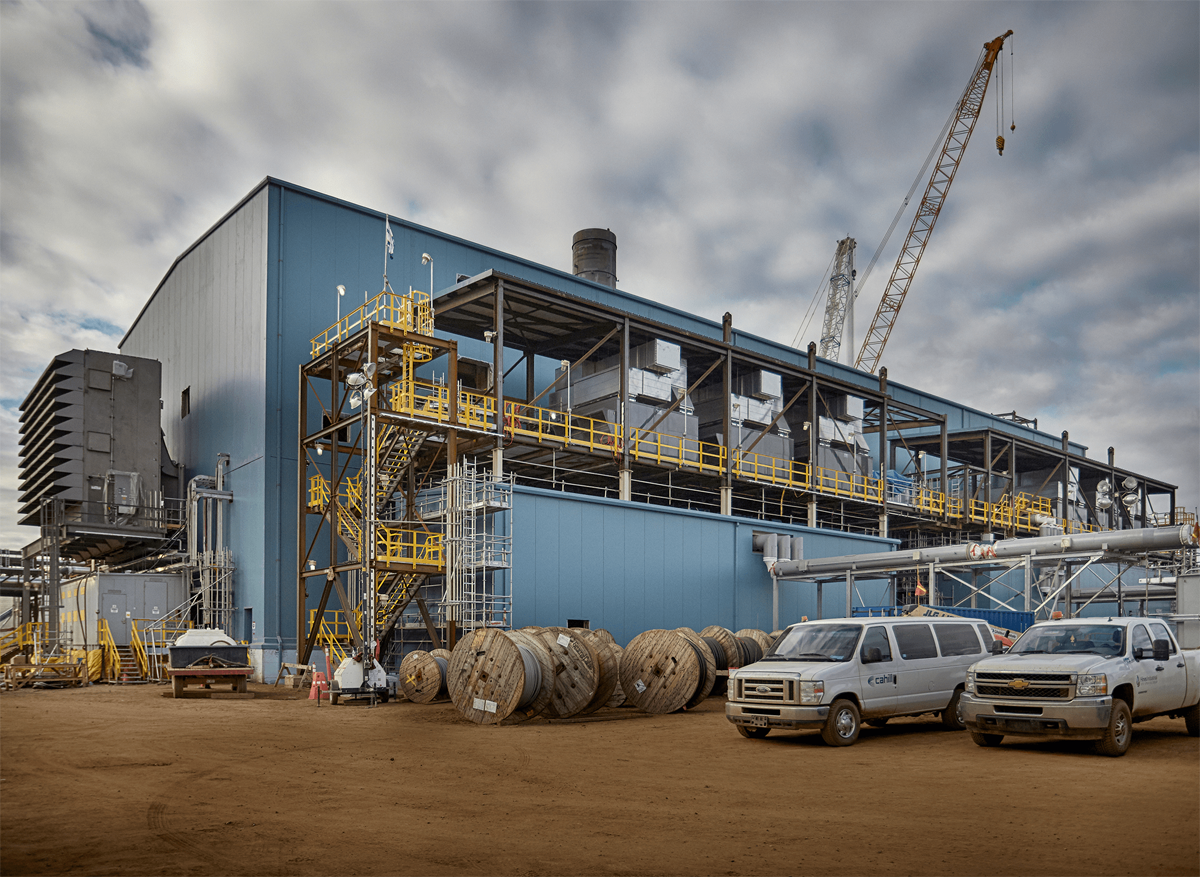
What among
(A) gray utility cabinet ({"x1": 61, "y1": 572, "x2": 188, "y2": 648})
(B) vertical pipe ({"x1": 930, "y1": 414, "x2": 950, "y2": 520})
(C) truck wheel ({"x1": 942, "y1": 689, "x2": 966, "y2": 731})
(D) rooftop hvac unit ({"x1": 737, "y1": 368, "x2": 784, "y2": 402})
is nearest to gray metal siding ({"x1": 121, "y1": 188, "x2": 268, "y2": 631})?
(A) gray utility cabinet ({"x1": 61, "y1": 572, "x2": 188, "y2": 648})

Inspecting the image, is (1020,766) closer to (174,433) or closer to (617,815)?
(617,815)

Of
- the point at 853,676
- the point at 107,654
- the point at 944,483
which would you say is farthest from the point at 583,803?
the point at 944,483

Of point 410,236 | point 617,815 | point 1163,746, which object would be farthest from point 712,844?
point 410,236

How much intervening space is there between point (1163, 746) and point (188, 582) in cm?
3027

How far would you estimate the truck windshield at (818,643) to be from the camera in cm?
1510

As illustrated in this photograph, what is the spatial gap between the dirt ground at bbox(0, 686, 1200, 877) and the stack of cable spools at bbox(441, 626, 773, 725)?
1.55m

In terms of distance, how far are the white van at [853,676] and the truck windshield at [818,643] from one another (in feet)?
0.05

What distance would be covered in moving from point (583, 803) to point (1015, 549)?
22.4 metres

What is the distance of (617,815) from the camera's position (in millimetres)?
9242

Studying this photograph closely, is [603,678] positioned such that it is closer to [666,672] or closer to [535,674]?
[666,672]

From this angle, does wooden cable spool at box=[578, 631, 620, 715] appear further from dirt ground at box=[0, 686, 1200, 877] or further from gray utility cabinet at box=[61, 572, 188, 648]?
gray utility cabinet at box=[61, 572, 188, 648]

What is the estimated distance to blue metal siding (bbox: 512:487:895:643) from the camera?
88.2 feet

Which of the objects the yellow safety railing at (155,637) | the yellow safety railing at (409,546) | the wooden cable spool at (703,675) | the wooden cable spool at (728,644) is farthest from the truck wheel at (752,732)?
the yellow safety railing at (155,637)

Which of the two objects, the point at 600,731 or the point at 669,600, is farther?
the point at 669,600
